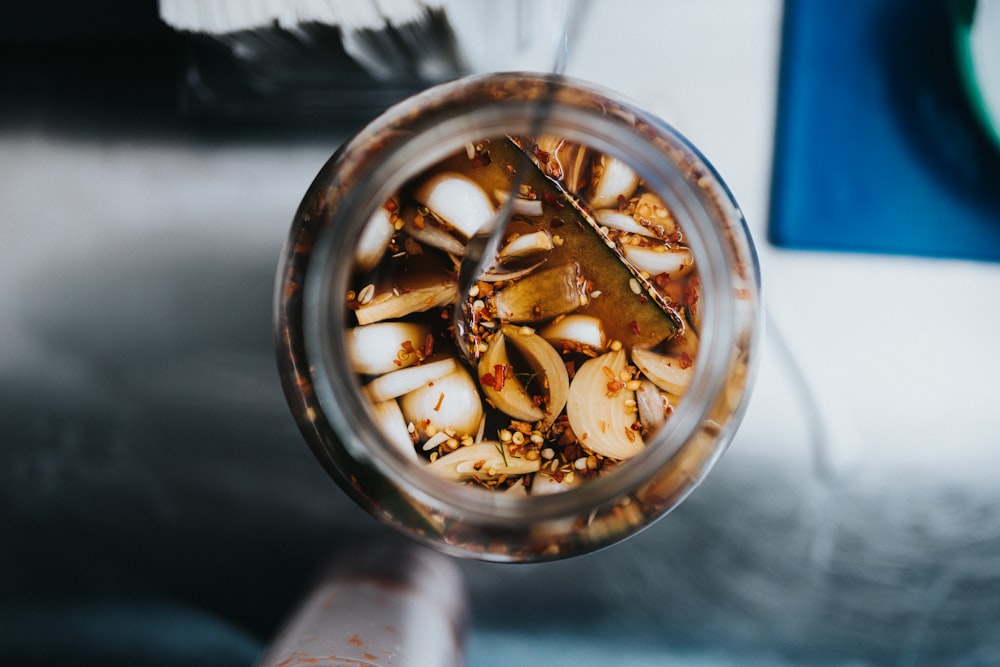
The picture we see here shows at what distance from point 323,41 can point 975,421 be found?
419 mm

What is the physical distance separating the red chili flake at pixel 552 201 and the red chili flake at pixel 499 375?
66 mm

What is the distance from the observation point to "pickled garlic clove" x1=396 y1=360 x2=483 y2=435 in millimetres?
280

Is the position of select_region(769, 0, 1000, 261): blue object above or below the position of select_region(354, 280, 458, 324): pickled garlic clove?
above

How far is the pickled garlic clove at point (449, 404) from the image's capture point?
280 mm

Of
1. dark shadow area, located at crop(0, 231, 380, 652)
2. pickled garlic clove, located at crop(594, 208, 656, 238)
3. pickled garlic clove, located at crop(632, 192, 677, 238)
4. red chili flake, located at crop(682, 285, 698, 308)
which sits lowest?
dark shadow area, located at crop(0, 231, 380, 652)

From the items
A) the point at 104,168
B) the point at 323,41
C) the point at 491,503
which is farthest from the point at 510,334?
the point at 104,168

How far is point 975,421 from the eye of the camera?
1.37 ft

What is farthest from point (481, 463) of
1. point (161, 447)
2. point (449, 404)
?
point (161, 447)

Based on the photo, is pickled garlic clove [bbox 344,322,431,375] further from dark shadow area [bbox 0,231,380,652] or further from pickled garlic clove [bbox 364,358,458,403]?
dark shadow area [bbox 0,231,380,652]

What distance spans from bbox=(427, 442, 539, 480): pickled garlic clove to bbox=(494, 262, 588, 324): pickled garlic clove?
0.17 ft

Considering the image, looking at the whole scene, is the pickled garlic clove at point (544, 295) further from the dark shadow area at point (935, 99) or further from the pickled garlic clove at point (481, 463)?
the dark shadow area at point (935, 99)

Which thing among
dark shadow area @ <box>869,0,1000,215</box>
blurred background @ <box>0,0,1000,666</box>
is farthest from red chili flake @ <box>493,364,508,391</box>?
dark shadow area @ <box>869,0,1000,215</box>

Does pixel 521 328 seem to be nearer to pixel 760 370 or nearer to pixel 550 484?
pixel 550 484

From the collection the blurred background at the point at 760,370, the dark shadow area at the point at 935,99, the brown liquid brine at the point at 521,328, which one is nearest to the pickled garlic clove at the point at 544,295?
the brown liquid brine at the point at 521,328
